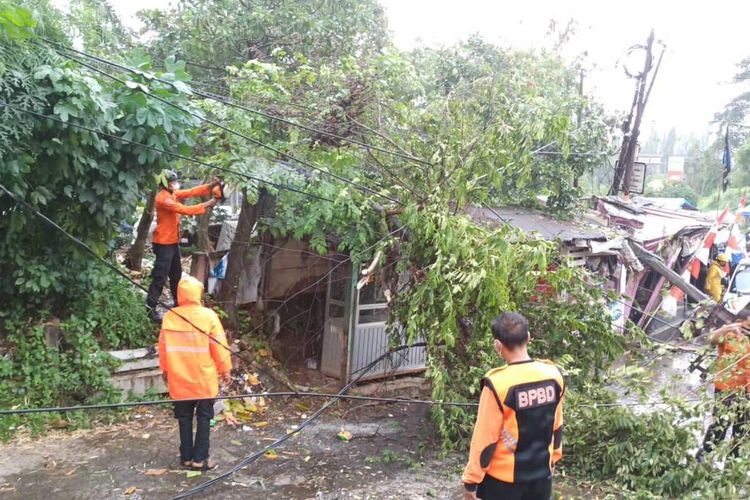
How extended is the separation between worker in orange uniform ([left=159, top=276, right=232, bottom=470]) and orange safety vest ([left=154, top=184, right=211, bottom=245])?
1.78 m

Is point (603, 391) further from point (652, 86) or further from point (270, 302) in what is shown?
point (652, 86)

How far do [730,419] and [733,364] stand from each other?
1.42ft

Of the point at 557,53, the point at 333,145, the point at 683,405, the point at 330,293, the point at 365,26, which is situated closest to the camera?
the point at 683,405

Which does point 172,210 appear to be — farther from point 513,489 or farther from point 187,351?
point 513,489

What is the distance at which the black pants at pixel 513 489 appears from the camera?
300 centimetres

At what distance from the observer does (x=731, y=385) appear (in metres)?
5.02

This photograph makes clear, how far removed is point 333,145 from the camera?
701 cm

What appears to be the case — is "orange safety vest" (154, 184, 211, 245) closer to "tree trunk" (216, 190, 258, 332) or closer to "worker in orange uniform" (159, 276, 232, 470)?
"tree trunk" (216, 190, 258, 332)

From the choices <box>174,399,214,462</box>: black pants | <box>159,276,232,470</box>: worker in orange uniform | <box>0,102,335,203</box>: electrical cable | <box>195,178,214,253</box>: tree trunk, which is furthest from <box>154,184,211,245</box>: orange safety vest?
<box>174,399,214,462</box>: black pants

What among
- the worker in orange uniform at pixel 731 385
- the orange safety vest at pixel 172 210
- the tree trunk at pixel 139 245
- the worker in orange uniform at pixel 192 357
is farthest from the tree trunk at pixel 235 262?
the worker in orange uniform at pixel 731 385

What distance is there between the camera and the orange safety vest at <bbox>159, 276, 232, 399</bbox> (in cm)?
476

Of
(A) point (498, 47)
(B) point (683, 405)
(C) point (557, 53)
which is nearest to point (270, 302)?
(B) point (683, 405)

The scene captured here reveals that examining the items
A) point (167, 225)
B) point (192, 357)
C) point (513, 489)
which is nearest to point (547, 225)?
point (167, 225)

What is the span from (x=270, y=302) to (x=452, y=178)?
3663mm
